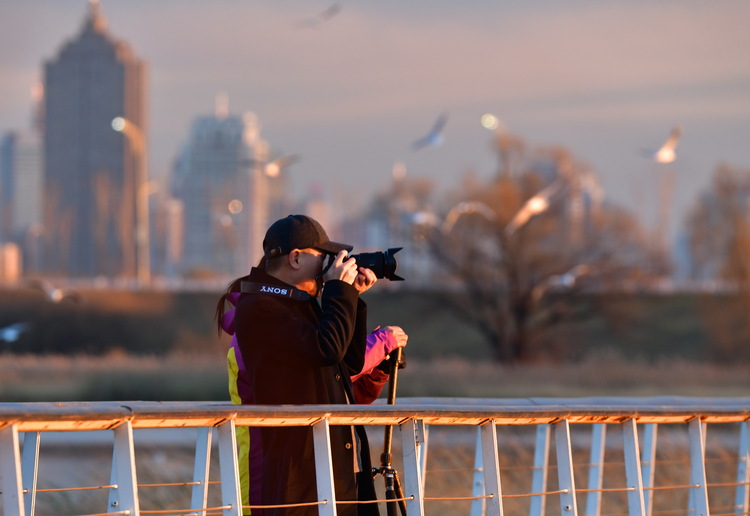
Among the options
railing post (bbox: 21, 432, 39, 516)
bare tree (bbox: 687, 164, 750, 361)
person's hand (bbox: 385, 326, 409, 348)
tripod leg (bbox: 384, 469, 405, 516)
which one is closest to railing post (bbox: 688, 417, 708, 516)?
person's hand (bbox: 385, 326, 409, 348)

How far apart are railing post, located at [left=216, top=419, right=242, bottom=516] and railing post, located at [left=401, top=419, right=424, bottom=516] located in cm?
57

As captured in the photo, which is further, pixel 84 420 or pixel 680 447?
pixel 680 447

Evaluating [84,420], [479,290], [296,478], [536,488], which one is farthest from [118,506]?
[479,290]

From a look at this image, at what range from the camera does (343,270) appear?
4543 mm

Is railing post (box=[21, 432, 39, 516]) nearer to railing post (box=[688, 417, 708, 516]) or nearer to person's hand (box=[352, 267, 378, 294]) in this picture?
person's hand (box=[352, 267, 378, 294])

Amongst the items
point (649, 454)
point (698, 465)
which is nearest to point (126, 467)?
point (698, 465)

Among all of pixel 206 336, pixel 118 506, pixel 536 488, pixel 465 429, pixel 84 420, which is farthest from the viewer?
pixel 206 336

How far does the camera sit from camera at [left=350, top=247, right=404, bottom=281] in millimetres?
4660

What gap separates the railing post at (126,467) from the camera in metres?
3.60

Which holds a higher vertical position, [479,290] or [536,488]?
[479,290]

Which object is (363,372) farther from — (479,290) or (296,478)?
(479,290)

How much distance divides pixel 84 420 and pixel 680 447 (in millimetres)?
12556

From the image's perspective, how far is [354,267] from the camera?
4574 millimetres

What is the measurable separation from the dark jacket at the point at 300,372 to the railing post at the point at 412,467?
0.20 meters
